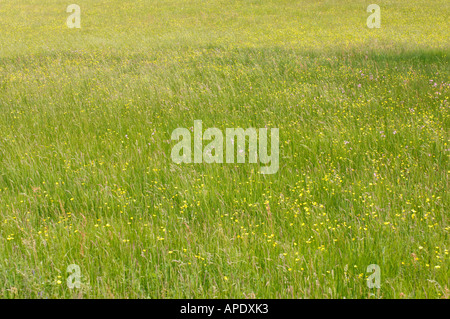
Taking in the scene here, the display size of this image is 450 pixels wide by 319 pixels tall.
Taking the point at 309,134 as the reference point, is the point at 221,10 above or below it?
above

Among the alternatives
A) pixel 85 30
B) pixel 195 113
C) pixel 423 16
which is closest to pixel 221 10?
pixel 85 30

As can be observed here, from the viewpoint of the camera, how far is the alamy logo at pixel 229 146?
15.6 ft

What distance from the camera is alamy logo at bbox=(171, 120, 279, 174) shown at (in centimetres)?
474

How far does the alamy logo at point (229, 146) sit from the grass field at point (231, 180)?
14 centimetres

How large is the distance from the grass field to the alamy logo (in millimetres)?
136

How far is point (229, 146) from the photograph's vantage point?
5.11 m

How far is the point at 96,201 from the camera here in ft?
12.7

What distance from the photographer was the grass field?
9.01 ft

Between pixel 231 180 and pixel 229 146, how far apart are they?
1.09 metres

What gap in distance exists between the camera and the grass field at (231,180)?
275cm

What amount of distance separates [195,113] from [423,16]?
1735cm

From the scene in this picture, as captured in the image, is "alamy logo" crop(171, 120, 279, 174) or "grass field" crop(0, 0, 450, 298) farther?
"alamy logo" crop(171, 120, 279, 174)

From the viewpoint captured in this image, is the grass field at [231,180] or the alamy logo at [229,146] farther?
the alamy logo at [229,146]
